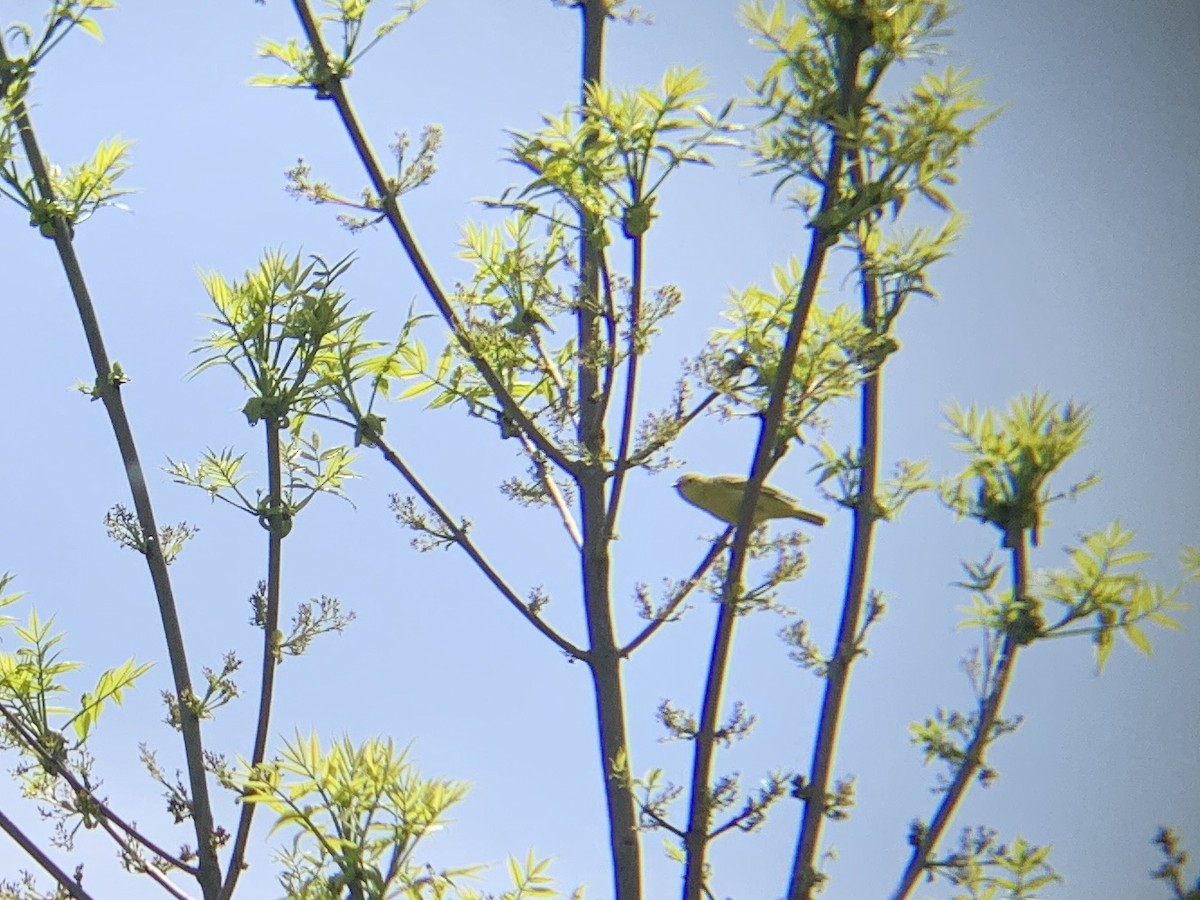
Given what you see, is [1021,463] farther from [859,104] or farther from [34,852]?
[34,852]

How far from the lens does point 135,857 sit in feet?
6.63

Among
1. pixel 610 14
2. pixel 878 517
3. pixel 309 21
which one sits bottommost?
pixel 878 517

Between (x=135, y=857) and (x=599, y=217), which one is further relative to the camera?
(x=135, y=857)

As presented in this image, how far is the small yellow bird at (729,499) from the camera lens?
2367 millimetres

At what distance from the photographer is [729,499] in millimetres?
2406

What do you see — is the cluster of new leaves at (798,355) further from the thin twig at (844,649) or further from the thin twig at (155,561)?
the thin twig at (155,561)

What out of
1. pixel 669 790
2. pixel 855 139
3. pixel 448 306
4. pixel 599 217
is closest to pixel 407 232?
pixel 448 306

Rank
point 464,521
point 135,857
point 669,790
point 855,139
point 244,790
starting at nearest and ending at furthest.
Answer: point 855,139
point 244,790
point 669,790
point 135,857
point 464,521

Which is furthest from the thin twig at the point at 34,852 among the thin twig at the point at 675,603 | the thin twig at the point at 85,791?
the thin twig at the point at 675,603

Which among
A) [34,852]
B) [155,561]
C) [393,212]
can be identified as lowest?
[34,852]

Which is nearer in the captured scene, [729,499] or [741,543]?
[741,543]

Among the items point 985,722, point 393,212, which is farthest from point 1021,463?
point 393,212

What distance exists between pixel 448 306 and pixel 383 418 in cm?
23

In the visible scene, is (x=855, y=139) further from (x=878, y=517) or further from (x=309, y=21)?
(x=309, y=21)
